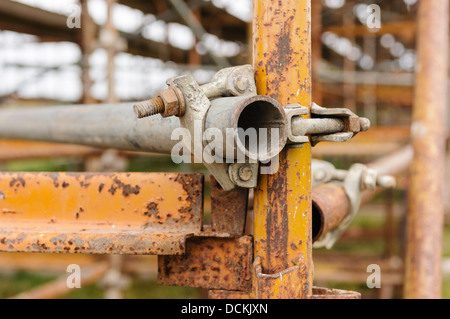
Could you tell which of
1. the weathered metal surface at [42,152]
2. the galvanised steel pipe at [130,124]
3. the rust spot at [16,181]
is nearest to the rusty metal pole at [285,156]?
the galvanised steel pipe at [130,124]

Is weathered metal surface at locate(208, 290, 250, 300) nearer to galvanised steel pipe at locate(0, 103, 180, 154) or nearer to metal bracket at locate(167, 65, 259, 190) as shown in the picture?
metal bracket at locate(167, 65, 259, 190)

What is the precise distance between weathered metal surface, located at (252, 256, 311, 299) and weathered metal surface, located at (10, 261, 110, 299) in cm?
237

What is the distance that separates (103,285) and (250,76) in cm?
330

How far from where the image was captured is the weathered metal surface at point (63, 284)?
9.87 ft

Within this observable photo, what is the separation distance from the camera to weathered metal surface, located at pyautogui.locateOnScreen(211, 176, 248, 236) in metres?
1.14

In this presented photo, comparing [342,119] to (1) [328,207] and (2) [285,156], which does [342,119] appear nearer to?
(2) [285,156]

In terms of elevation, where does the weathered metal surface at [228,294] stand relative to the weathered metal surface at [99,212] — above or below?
below

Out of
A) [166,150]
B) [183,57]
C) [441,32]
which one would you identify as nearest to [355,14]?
[183,57]

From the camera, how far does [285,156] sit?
1.06m

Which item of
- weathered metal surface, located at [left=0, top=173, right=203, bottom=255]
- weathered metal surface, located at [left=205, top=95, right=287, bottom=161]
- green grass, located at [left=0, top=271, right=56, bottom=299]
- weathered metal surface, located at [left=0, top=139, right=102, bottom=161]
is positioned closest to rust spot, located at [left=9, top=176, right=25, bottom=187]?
weathered metal surface, located at [left=0, top=173, right=203, bottom=255]

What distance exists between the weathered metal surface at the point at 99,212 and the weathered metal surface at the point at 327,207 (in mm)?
330

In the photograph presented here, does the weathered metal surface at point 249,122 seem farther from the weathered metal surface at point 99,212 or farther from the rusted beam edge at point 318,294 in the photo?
the rusted beam edge at point 318,294

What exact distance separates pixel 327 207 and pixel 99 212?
62 cm
